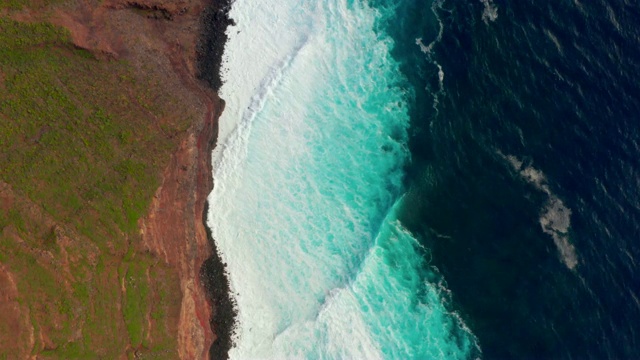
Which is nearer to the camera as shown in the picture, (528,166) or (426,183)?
(426,183)

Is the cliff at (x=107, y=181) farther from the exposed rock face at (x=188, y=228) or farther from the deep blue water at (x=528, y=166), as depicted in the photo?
the deep blue water at (x=528, y=166)

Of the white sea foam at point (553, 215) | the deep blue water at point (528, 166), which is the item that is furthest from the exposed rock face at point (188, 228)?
the white sea foam at point (553, 215)

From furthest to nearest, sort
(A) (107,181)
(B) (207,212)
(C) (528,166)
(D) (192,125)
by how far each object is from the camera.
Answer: (C) (528,166)
(B) (207,212)
(D) (192,125)
(A) (107,181)

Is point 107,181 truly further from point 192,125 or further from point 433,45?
point 433,45

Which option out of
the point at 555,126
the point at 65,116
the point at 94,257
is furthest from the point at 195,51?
the point at 555,126

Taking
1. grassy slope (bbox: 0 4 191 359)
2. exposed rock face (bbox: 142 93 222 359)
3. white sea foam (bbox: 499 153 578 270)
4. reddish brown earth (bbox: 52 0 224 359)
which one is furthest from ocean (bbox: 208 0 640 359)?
grassy slope (bbox: 0 4 191 359)

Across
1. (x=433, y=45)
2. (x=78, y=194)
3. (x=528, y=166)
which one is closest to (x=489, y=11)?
(x=433, y=45)
